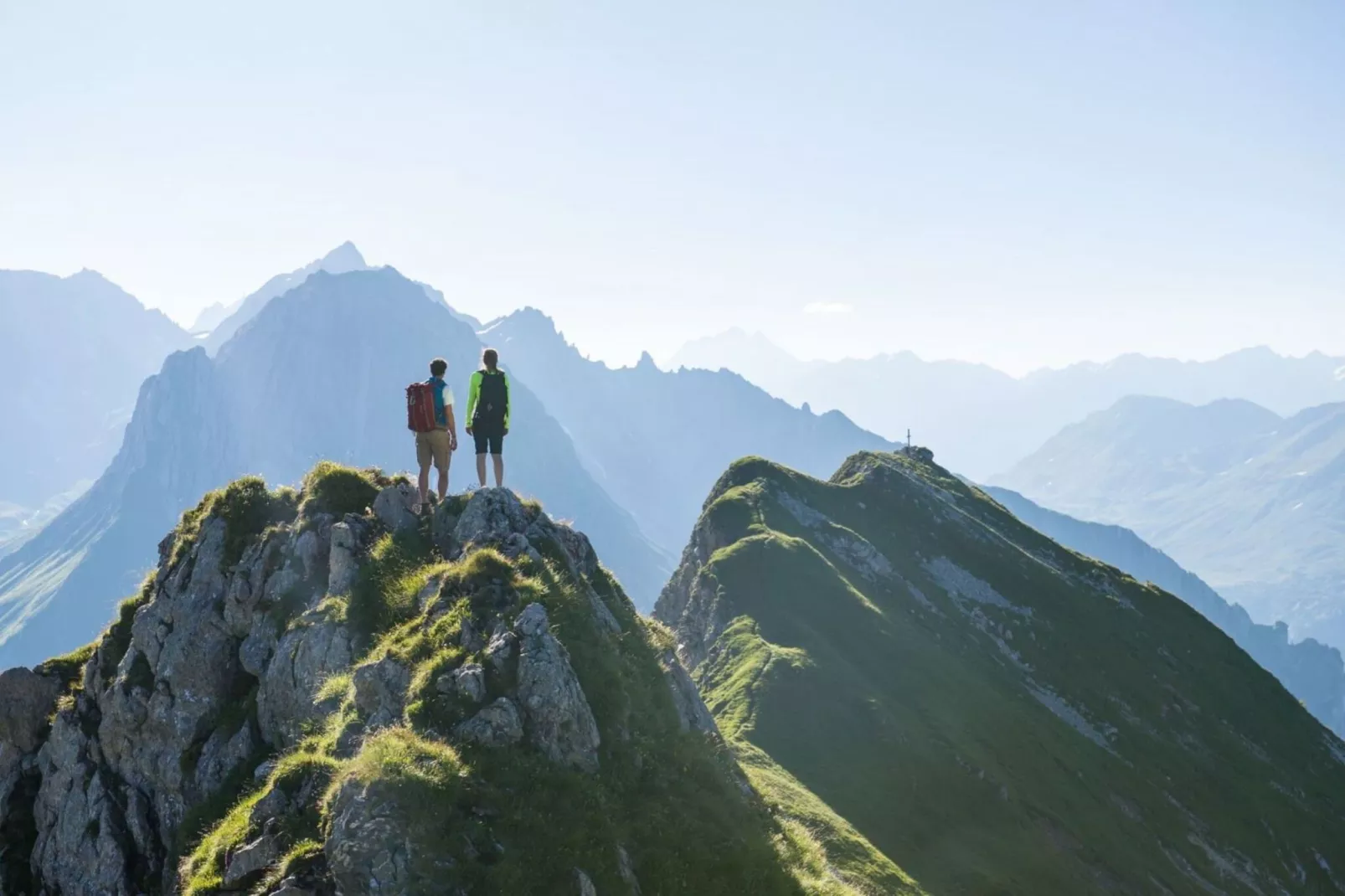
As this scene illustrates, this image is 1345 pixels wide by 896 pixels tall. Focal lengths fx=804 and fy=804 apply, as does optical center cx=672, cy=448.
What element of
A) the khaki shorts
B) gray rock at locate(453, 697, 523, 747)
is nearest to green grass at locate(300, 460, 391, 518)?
the khaki shorts

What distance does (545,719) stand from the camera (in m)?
18.9

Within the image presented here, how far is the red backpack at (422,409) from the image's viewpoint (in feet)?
91.6

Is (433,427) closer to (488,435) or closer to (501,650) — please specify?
(488,435)

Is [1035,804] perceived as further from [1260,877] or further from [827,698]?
[1260,877]

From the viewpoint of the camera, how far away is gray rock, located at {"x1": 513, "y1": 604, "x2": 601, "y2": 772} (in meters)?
18.8

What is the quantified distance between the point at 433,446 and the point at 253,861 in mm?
14372

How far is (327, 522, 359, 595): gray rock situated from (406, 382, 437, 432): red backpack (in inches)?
165

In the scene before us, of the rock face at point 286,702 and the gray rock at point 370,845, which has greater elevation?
the rock face at point 286,702

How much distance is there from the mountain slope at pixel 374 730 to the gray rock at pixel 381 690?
0.05 m

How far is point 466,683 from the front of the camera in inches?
754

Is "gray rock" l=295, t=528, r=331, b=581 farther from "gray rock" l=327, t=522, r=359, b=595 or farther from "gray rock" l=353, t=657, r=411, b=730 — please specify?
"gray rock" l=353, t=657, r=411, b=730

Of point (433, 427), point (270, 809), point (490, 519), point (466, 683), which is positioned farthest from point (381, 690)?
point (433, 427)

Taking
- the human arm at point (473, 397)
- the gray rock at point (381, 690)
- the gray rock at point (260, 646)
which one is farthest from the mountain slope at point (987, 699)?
the gray rock at point (381, 690)

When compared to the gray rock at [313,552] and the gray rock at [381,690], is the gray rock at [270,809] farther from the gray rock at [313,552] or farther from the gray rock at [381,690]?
the gray rock at [313,552]
